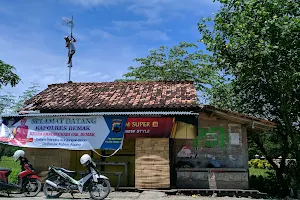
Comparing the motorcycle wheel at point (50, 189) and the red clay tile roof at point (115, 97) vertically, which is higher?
the red clay tile roof at point (115, 97)

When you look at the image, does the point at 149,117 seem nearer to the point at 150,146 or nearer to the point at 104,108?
the point at 150,146

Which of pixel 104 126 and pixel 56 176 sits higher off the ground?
pixel 104 126

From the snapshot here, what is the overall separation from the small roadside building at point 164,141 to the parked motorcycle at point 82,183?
5.97 feet

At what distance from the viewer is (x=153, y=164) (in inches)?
396

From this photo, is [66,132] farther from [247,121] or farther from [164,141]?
[247,121]

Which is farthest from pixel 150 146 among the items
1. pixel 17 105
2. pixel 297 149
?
pixel 17 105

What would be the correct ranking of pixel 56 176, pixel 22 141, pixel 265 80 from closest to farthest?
pixel 56 176
pixel 22 141
pixel 265 80

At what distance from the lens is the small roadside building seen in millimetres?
10109

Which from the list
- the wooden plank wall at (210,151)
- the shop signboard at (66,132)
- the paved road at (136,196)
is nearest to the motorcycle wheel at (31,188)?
the paved road at (136,196)

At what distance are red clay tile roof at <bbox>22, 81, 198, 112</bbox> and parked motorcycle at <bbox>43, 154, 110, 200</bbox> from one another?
114 inches

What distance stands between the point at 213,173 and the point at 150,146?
2323mm

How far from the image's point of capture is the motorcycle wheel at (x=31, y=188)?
9116 millimetres

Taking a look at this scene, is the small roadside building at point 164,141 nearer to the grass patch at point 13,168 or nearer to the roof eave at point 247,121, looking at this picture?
the roof eave at point 247,121

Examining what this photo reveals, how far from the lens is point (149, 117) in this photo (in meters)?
10.3
